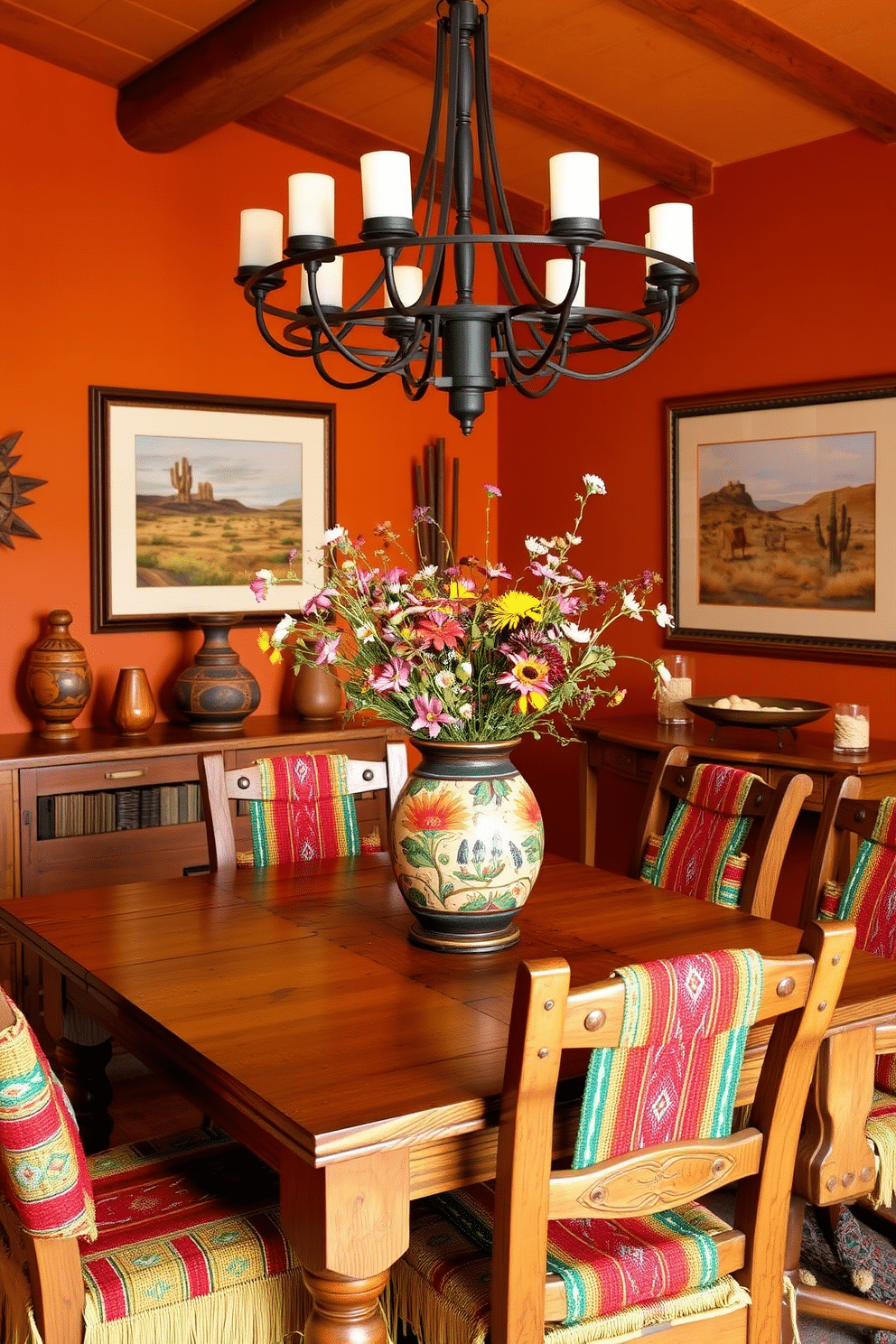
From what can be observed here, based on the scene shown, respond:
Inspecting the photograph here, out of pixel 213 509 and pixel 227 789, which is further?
pixel 213 509

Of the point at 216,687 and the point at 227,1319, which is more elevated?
the point at 216,687

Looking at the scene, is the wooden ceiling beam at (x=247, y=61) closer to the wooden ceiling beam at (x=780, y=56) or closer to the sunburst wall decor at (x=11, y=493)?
the wooden ceiling beam at (x=780, y=56)

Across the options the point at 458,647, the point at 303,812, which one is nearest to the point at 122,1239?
the point at 458,647

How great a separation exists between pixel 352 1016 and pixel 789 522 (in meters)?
2.92

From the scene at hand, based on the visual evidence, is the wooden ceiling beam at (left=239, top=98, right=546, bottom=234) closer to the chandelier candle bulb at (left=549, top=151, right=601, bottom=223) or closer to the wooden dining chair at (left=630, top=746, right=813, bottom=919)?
the wooden dining chair at (left=630, top=746, right=813, bottom=919)

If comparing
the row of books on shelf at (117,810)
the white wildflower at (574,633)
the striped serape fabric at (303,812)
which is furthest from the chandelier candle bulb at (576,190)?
the row of books on shelf at (117,810)

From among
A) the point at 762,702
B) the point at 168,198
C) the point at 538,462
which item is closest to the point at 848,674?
the point at 762,702

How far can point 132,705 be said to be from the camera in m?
4.34

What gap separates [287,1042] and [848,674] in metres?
2.88

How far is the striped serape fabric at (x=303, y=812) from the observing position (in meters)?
3.12

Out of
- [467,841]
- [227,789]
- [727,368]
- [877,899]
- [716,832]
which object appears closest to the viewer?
[467,841]

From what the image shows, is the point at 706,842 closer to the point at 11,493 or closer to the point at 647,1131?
the point at 647,1131

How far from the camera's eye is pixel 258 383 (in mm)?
4863

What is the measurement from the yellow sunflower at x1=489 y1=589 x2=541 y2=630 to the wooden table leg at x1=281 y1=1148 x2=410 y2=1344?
910mm
